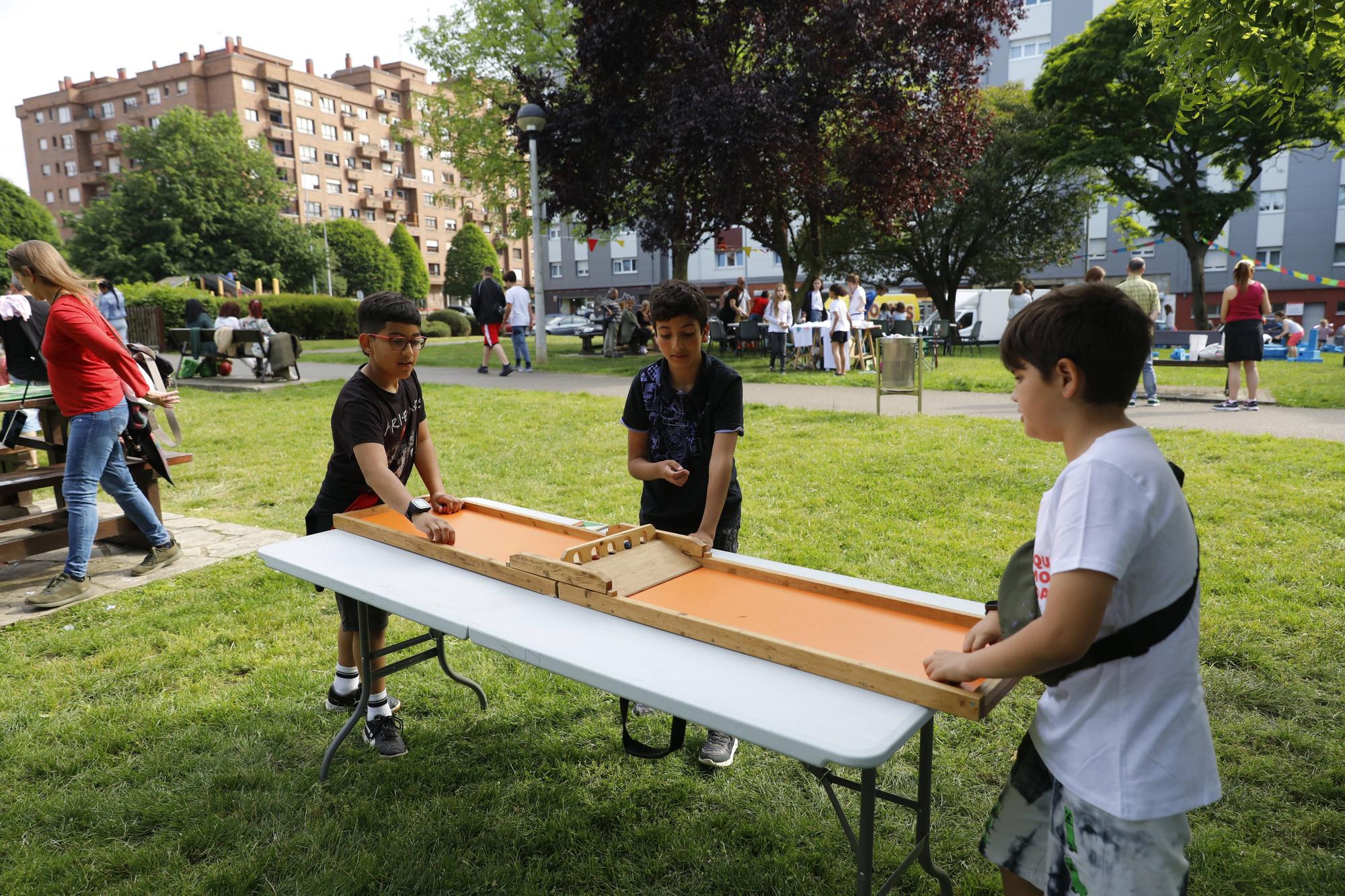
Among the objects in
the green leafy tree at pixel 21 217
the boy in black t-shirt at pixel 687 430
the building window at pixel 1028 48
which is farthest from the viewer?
the green leafy tree at pixel 21 217

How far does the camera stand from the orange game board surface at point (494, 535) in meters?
2.83

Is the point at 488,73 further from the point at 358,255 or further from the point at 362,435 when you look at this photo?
the point at 358,255

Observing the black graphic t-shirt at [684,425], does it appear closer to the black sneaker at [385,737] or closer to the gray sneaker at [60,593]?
the black sneaker at [385,737]

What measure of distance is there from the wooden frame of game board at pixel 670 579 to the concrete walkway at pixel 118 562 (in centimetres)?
289

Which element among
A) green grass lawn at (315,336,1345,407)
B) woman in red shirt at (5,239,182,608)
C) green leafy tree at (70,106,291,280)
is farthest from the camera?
green leafy tree at (70,106,291,280)

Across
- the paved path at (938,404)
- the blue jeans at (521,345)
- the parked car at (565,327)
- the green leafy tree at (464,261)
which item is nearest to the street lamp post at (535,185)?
the blue jeans at (521,345)

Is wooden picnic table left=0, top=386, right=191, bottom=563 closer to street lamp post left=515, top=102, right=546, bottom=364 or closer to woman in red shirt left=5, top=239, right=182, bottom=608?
woman in red shirt left=5, top=239, right=182, bottom=608

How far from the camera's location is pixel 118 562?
562cm

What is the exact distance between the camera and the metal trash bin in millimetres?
10133

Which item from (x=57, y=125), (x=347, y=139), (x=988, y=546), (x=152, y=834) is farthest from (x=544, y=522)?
(x=57, y=125)

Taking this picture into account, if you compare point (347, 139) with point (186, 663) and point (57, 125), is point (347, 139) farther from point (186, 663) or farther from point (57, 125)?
point (186, 663)

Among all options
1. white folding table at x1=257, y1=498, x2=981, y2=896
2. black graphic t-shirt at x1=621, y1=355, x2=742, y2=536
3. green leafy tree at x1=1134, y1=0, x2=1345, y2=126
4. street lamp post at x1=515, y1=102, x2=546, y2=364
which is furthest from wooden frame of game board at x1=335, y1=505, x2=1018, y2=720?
street lamp post at x1=515, y1=102, x2=546, y2=364

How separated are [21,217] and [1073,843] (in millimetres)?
68198

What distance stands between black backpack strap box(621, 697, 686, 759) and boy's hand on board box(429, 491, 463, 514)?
1.01 meters
